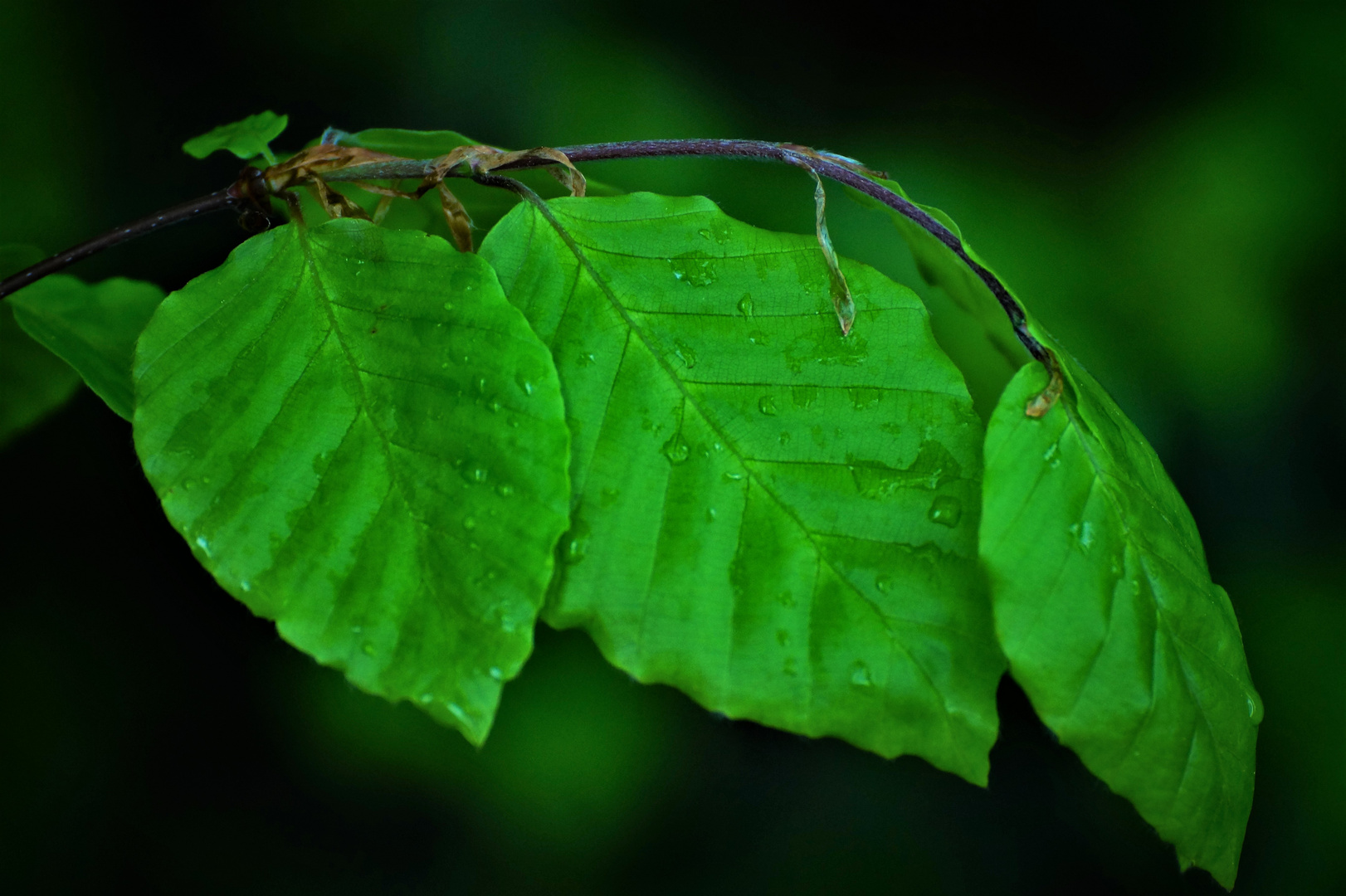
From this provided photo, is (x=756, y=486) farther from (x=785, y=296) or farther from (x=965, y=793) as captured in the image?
(x=965, y=793)

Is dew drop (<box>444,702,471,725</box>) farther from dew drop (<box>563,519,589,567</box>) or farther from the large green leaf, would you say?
the large green leaf

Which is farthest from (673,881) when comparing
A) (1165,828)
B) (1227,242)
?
(1227,242)

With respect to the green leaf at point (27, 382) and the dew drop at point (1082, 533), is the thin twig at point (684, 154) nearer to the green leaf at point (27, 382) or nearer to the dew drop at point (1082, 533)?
the dew drop at point (1082, 533)

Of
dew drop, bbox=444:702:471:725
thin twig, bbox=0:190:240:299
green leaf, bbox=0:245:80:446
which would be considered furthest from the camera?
green leaf, bbox=0:245:80:446

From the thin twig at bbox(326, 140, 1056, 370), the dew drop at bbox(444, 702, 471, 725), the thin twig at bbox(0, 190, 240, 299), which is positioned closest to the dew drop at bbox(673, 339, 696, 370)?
the thin twig at bbox(326, 140, 1056, 370)

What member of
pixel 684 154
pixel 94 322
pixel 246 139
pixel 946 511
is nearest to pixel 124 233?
A: pixel 246 139

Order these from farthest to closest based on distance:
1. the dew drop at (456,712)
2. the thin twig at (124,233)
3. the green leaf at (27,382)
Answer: the green leaf at (27,382), the thin twig at (124,233), the dew drop at (456,712)

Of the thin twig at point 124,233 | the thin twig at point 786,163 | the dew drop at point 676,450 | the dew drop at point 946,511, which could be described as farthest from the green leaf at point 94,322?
the dew drop at point 946,511
